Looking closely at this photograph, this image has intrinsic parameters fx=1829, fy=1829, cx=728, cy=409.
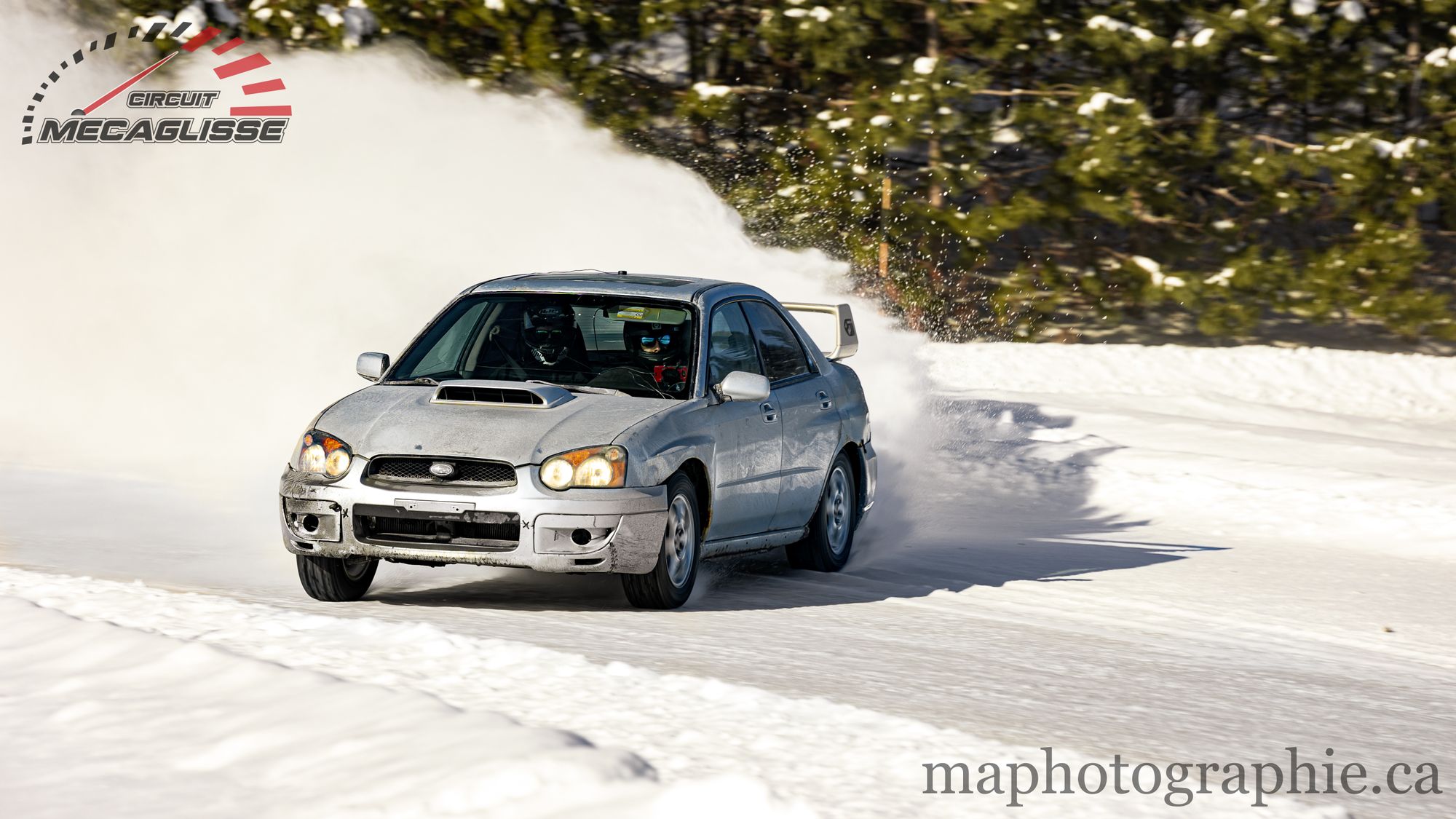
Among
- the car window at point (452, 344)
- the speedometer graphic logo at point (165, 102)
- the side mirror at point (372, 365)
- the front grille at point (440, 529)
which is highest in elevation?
the speedometer graphic logo at point (165, 102)

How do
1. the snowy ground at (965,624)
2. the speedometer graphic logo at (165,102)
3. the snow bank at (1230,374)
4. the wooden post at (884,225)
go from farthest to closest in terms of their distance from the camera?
the wooden post at (884,225) < the snow bank at (1230,374) < the speedometer graphic logo at (165,102) < the snowy ground at (965,624)

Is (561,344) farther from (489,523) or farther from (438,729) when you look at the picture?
(438,729)

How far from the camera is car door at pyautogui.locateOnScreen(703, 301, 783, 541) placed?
26.3 feet

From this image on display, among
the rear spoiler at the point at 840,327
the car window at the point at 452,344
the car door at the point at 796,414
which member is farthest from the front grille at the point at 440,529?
the rear spoiler at the point at 840,327

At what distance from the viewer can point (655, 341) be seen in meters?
8.27

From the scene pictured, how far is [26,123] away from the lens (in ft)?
66.6

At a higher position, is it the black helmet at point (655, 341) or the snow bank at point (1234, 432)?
the black helmet at point (655, 341)

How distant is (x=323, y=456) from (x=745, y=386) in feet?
6.02

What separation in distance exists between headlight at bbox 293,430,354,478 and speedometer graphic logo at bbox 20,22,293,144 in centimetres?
1192

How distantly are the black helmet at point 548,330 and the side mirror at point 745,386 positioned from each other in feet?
2.58

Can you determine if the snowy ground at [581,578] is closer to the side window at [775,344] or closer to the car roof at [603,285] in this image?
the side window at [775,344]

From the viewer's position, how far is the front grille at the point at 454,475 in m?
7.12

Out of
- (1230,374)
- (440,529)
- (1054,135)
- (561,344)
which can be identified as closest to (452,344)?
(561,344)

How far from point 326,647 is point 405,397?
80.0 inches
